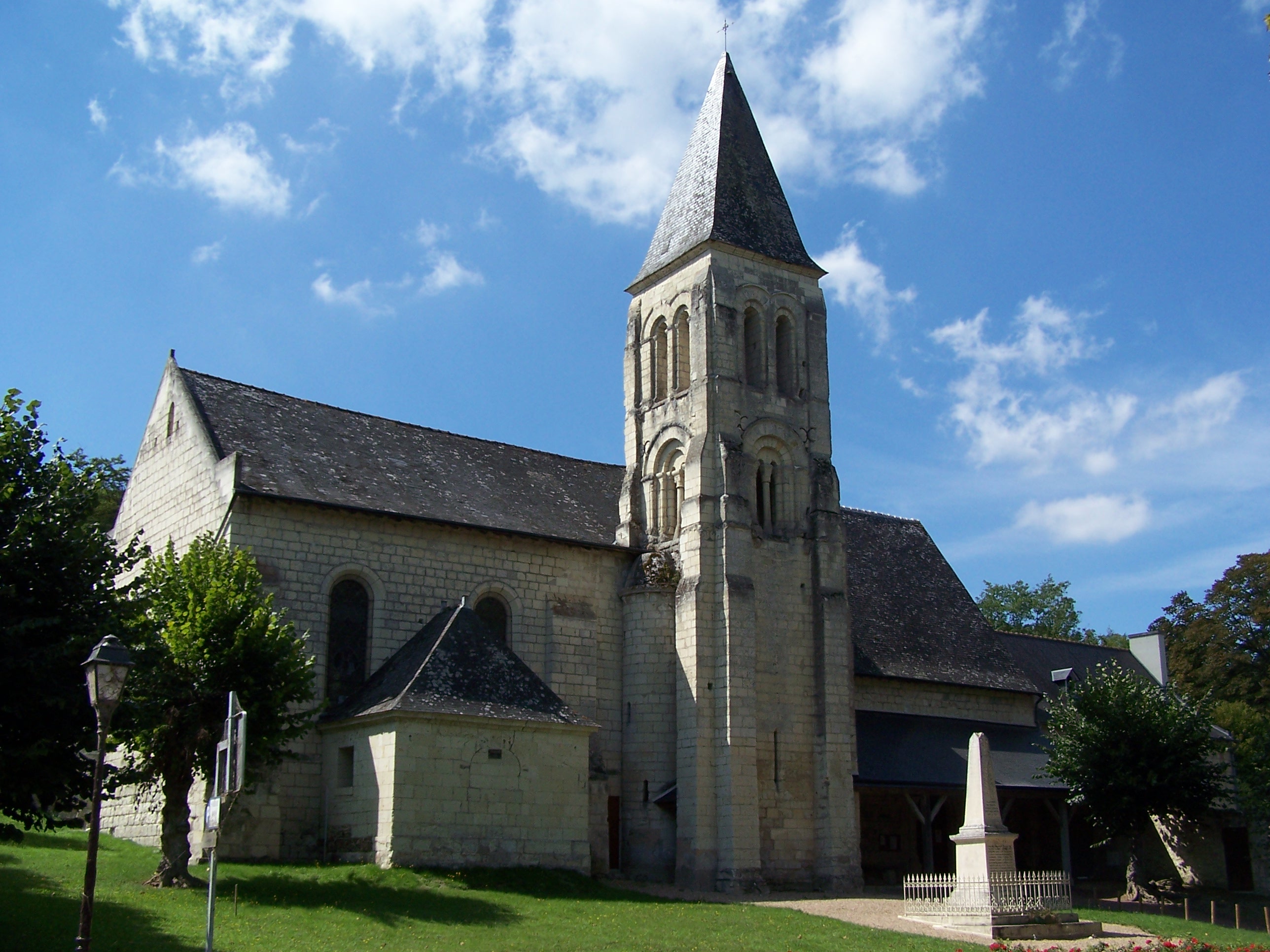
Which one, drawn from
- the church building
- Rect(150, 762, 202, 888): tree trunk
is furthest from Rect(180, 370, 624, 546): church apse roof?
Rect(150, 762, 202, 888): tree trunk

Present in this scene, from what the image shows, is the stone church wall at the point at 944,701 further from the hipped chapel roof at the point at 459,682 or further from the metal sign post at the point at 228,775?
the metal sign post at the point at 228,775

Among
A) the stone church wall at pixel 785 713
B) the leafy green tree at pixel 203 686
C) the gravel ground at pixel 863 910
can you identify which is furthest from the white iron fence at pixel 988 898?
Answer: the leafy green tree at pixel 203 686

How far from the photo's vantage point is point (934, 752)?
107 ft

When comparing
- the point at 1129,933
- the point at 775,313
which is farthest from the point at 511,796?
the point at 775,313

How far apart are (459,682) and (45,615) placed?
954 cm

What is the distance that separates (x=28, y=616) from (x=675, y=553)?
1709 centimetres

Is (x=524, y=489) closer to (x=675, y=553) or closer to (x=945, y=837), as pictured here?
(x=675, y=553)

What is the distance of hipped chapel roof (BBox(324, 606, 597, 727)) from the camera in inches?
957

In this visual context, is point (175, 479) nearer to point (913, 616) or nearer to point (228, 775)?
point (228, 775)

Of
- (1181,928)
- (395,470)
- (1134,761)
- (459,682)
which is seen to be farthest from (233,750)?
(1134,761)

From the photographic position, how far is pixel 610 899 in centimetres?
2352

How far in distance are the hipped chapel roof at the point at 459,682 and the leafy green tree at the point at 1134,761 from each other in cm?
1288

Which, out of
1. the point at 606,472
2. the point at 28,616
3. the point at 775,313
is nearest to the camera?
the point at 28,616

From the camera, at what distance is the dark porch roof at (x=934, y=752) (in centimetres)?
3108
